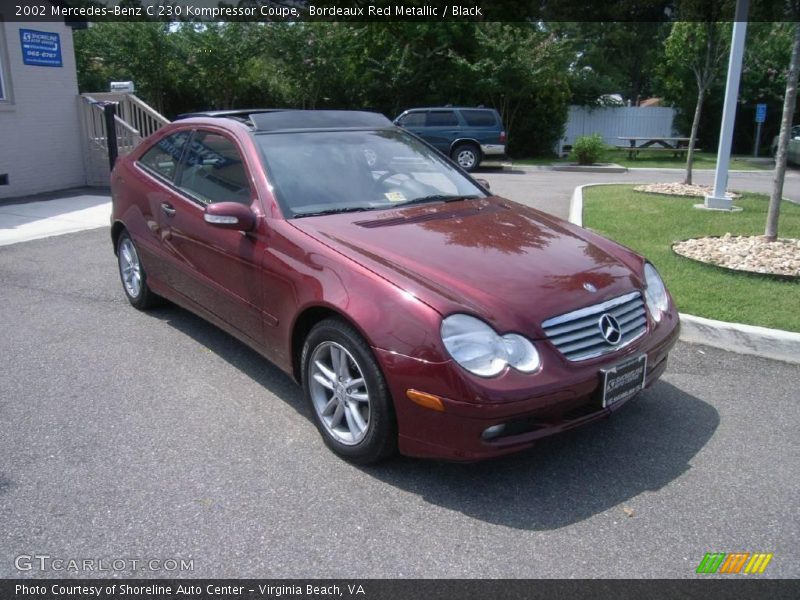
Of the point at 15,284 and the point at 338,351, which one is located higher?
the point at 338,351

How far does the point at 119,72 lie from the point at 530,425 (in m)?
22.6

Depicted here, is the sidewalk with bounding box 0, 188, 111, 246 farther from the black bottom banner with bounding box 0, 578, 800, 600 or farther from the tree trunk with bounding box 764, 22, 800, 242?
the tree trunk with bounding box 764, 22, 800, 242

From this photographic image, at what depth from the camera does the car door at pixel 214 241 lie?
13.7 ft

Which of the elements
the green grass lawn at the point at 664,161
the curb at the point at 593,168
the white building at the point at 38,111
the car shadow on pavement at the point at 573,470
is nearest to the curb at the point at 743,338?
the car shadow on pavement at the point at 573,470

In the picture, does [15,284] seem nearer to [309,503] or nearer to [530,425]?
[309,503]

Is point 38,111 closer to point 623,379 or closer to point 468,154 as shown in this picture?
point 468,154

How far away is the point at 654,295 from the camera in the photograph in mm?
3986

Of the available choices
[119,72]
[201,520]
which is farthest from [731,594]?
[119,72]

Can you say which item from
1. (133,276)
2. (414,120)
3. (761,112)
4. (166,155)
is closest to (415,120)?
(414,120)

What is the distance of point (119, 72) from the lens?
22250 mm

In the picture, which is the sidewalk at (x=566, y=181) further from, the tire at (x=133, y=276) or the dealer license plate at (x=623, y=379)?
the dealer license plate at (x=623, y=379)

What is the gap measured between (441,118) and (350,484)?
17.8 m

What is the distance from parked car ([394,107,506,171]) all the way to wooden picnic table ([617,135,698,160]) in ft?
23.4

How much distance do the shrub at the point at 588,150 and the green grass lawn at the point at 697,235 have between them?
7.22 meters
